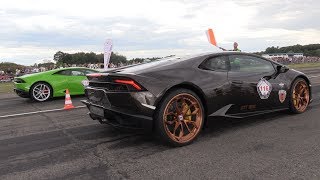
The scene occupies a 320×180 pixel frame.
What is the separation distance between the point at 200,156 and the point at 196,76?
1.28 m

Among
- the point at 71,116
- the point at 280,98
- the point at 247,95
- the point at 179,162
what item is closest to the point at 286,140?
the point at 247,95

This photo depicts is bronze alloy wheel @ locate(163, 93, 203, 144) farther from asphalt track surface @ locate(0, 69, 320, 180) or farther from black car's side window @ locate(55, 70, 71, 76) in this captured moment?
black car's side window @ locate(55, 70, 71, 76)

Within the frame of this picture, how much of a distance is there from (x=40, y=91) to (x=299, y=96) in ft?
26.6

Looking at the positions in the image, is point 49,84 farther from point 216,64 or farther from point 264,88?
point 264,88

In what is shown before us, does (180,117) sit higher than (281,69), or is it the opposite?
(281,69)

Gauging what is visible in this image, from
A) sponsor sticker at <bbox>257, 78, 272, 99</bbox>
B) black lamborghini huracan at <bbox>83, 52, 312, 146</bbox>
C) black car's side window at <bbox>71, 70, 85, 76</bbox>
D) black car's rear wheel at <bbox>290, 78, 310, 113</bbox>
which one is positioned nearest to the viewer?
black lamborghini huracan at <bbox>83, 52, 312, 146</bbox>

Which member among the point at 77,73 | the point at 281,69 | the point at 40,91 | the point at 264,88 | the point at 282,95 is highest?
the point at 281,69

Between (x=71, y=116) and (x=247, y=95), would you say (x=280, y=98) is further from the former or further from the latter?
(x=71, y=116)

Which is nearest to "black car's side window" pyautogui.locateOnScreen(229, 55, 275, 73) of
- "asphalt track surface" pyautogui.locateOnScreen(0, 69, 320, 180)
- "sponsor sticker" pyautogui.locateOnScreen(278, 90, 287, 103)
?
"sponsor sticker" pyautogui.locateOnScreen(278, 90, 287, 103)

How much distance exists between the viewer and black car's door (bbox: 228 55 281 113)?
231 inches

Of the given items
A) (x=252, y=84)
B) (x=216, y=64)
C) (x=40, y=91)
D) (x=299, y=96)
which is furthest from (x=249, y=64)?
(x=40, y=91)

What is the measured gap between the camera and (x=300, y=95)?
7.22 m

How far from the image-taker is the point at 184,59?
223 inches

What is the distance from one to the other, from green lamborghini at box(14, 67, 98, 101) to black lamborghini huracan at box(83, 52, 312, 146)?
6324mm
